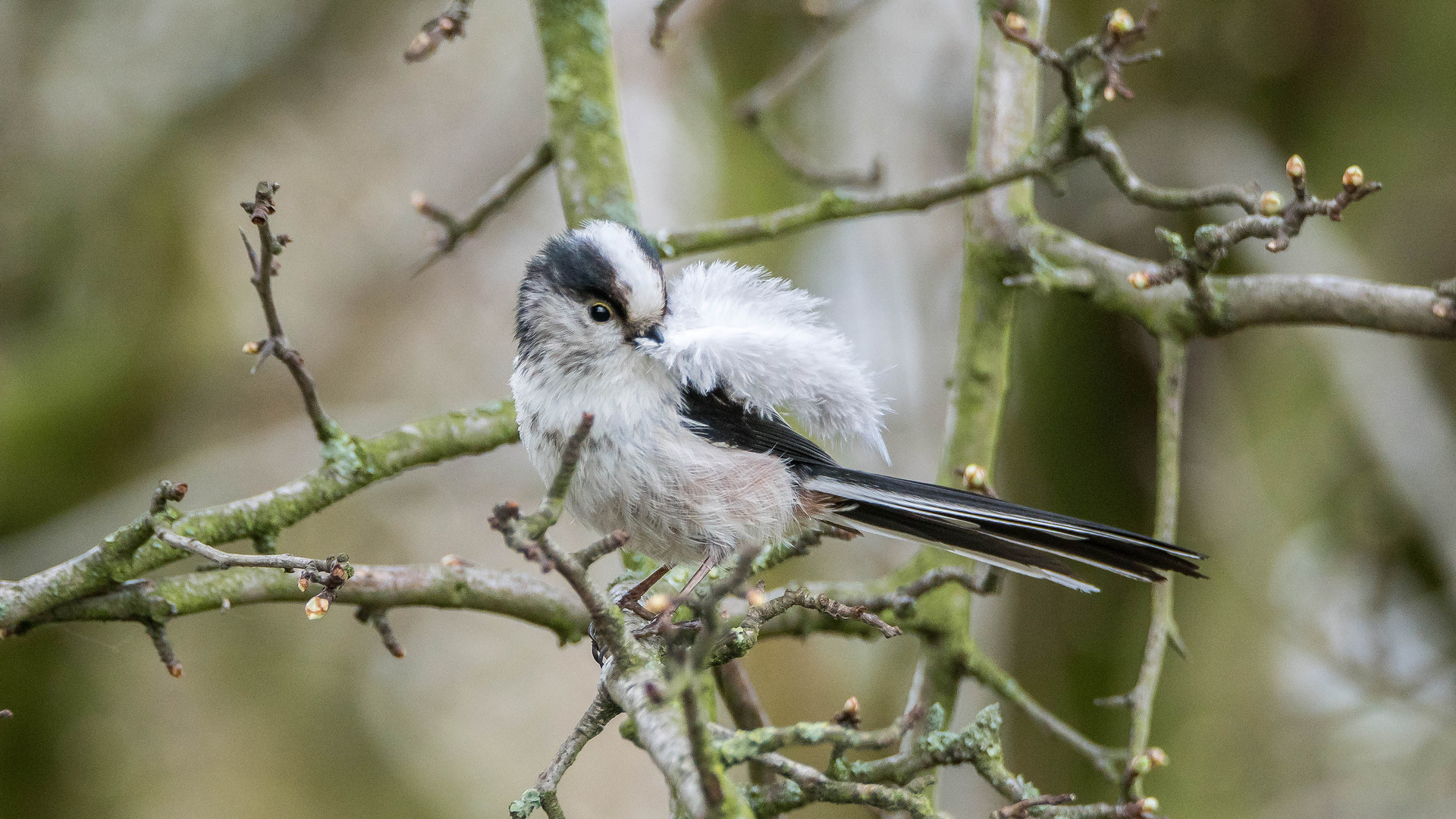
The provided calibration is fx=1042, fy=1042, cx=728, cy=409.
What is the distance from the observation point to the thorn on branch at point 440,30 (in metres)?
2.15

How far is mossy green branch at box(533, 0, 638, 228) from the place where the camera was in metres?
2.70

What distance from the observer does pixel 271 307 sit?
5.67ft

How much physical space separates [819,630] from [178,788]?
2379 millimetres

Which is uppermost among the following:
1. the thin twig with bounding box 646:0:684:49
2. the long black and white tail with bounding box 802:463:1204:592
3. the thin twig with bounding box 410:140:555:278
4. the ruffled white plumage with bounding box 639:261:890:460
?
the thin twig with bounding box 646:0:684:49

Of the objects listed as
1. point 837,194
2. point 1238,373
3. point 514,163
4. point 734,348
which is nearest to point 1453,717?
point 1238,373

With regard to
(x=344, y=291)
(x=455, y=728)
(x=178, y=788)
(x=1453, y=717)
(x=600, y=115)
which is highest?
(x=344, y=291)

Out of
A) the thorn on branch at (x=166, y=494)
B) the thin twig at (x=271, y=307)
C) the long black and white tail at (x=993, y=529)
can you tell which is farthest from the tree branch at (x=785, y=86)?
the thorn on branch at (x=166, y=494)

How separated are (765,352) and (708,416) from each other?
0.25 metres

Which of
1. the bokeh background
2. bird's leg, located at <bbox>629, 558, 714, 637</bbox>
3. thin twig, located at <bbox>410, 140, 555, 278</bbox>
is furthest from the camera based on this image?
the bokeh background

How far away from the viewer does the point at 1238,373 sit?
3924mm

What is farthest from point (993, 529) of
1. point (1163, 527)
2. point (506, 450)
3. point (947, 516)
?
point (506, 450)

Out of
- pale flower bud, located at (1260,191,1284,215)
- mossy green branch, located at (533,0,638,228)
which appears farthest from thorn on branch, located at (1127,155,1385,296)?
mossy green branch, located at (533,0,638,228)

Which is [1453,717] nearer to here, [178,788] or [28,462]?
[178,788]

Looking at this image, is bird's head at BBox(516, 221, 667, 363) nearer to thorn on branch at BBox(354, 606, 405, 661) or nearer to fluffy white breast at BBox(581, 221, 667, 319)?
fluffy white breast at BBox(581, 221, 667, 319)
